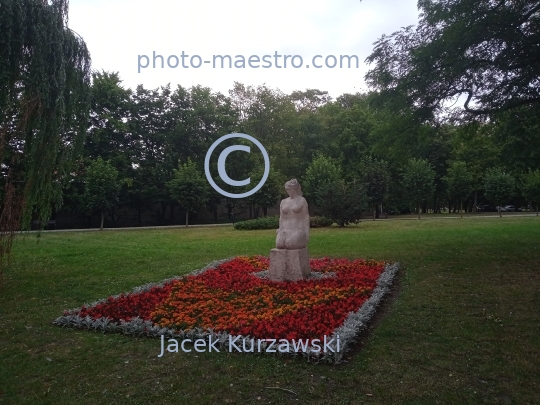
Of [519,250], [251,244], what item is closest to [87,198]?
[251,244]

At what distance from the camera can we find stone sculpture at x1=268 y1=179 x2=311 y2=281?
8.30 metres

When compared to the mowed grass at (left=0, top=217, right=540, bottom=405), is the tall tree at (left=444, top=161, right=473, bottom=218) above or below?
above

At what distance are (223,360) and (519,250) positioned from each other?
10586 millimetres

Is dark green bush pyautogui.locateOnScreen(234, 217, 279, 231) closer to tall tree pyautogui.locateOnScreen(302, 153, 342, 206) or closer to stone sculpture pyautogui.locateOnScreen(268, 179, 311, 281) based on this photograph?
tall tree pyautogui.locateOnScreen(302, 153, 342, 206)

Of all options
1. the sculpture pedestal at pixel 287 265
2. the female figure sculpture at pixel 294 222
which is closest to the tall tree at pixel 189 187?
the female figure sculpture at pixel 294 222

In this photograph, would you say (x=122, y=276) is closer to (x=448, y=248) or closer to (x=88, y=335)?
(x=88, y=335)

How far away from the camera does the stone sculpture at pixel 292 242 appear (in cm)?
830

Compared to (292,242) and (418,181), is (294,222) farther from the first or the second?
(418,181)

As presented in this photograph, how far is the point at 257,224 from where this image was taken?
72.9ft

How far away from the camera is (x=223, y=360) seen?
4.53 metres

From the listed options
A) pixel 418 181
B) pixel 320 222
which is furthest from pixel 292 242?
pixel 418 181

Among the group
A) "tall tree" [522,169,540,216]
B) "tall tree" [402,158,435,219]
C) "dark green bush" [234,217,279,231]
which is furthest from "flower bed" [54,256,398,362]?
"tall tree" [522,169,540,216]

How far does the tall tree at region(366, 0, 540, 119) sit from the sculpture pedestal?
205 inches

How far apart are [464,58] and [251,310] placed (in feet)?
25.1
